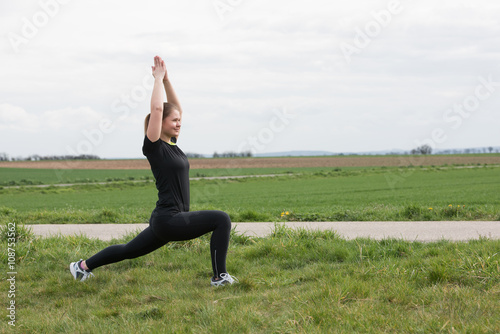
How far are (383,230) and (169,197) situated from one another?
199 inches

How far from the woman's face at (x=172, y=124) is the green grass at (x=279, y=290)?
1.53 metres

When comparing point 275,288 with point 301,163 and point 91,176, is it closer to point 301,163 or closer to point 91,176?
point 91,176

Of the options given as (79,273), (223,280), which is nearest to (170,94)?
(223,280)

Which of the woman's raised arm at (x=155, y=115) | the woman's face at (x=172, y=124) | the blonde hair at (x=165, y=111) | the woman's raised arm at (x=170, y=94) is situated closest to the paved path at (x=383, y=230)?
the woman's raised arm at (x=170, y=94)

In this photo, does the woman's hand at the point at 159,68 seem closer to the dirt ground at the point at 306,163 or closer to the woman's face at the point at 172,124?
the woman's face at the point at 172,124

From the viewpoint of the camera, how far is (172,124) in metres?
4.69

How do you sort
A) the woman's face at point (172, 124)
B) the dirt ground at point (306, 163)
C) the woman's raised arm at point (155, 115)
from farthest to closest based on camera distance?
1. the dirt ground at point (306, 163)
2. the woman's face at point (172, 124)
3. the woman's raised arm at point (155, 115)

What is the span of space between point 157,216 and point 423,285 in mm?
2537

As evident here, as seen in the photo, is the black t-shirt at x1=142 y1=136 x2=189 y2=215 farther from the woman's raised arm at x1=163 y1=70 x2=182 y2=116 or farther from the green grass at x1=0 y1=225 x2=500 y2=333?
the green grass at x1=0 y1=225 x2=500 y2=333

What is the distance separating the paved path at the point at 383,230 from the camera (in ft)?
24.8

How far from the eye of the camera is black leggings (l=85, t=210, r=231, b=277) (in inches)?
180

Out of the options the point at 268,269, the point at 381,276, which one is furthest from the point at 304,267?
the point at 381,276

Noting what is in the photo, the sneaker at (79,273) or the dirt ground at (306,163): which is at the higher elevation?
the sneaker at (79,273)

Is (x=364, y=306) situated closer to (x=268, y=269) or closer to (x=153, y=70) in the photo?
(x=268, y=269)
